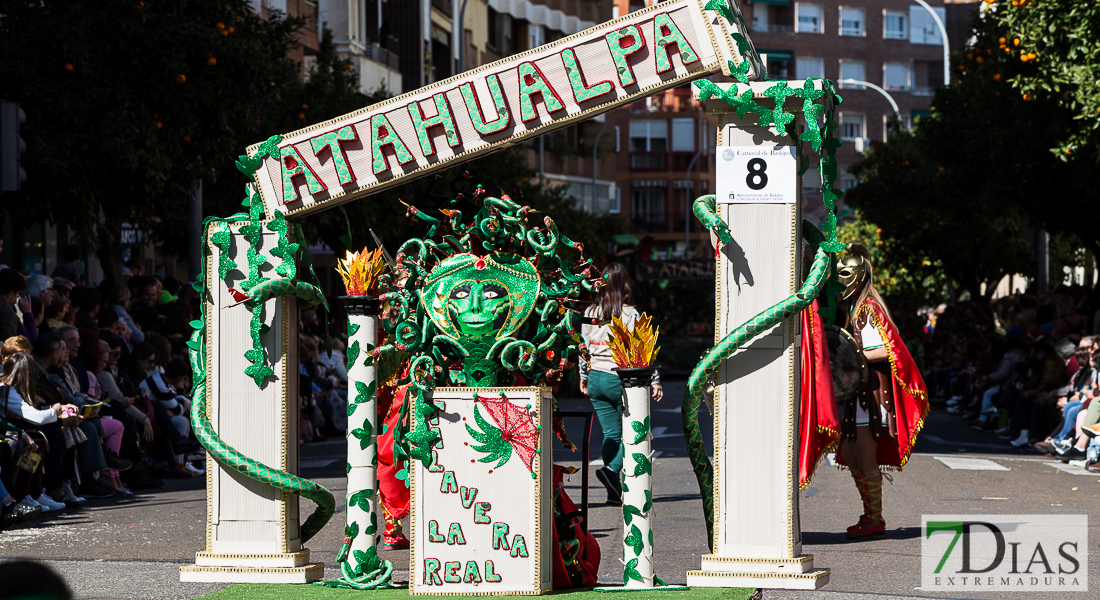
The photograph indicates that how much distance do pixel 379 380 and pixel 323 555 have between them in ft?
6.61

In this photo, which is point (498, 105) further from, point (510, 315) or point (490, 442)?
point (490, 442)

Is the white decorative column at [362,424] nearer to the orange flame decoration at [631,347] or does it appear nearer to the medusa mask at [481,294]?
the medusa mask at [481,294]

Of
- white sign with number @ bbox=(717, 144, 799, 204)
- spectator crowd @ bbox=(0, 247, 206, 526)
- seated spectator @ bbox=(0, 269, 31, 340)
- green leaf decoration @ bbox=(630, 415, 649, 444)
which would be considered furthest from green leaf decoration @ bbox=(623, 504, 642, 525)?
seated spectator @ bbox=(0, 269, 31, 340)

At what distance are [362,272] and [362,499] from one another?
1.09 meters

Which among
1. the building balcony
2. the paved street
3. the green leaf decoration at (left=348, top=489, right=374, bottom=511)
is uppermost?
the building balcony

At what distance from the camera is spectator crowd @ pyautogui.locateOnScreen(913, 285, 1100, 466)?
15.3m

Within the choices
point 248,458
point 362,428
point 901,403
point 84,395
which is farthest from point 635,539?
point 84,395

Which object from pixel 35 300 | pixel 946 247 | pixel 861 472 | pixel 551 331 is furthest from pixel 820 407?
pixel 946 247

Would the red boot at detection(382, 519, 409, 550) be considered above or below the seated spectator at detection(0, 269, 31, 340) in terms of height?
below

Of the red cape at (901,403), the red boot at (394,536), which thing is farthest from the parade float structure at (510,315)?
the red cape at (901,403)

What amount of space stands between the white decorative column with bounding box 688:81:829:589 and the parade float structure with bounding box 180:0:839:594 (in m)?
0.01

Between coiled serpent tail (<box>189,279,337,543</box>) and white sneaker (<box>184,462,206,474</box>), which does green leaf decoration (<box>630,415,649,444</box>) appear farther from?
white sneaker (<box>184,462,206,474</box>)

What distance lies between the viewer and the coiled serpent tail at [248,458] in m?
7.50

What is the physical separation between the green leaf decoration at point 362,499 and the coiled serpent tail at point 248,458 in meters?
0.29
